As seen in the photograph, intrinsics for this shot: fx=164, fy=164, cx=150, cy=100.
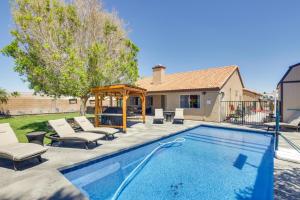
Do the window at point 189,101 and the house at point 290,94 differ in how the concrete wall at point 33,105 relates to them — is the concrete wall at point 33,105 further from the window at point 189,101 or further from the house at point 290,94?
the house at point 290,94

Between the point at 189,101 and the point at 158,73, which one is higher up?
the point at 158,73

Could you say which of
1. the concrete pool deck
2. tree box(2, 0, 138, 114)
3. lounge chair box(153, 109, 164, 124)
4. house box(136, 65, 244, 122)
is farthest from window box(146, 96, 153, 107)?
the concrete pool deck

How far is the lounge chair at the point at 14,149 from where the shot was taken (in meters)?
5.04

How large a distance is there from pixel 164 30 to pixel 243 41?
985 centimetres

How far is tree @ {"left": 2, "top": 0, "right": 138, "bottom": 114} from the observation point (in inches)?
447

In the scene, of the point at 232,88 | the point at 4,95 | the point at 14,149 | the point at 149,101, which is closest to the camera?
the point at 14,149

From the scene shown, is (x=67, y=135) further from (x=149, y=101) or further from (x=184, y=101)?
(x=149, y=101)

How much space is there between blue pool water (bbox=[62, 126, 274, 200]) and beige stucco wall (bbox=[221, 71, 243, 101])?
11044 mm

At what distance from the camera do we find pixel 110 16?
46.6ft

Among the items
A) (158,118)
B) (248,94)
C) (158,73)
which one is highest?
(158,73)

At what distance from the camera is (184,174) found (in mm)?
6062

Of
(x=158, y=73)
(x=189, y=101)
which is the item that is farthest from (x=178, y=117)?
(x=158, y=73)

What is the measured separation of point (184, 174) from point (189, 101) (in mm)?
14291

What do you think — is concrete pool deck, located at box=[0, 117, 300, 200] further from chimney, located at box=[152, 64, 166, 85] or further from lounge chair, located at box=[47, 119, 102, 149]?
chimney, located at box=[152, 64, 166, 85]
